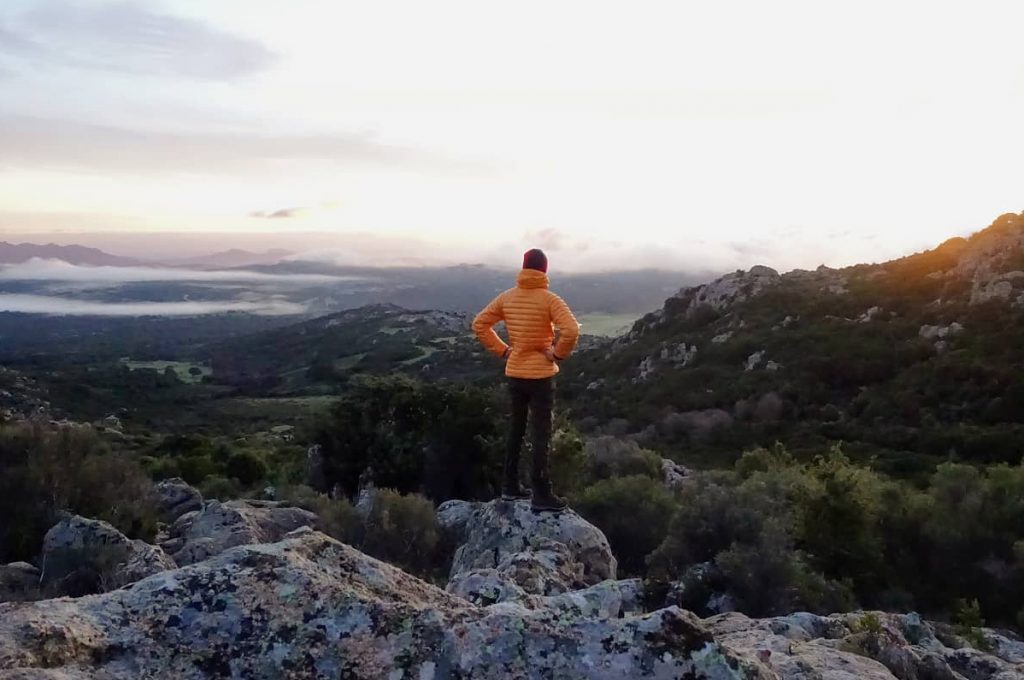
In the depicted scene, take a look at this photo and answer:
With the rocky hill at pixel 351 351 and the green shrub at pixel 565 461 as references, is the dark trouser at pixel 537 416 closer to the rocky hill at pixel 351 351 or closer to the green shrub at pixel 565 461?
the green shrub at pixel 565 461

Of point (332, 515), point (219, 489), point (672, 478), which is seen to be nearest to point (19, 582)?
point (332, 515)

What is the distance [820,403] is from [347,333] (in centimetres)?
13235

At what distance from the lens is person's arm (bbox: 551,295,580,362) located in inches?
336

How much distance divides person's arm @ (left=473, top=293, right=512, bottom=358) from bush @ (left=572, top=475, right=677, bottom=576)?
4.08 meters

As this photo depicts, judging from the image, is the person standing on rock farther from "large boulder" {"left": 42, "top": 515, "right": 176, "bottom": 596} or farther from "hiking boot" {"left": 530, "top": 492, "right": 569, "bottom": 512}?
"large boulder" {"left": 42, "top": 515, "right": 176, "bottom": 596}

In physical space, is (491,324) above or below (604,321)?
above

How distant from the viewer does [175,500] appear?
14742mm

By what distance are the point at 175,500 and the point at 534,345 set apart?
9.30m

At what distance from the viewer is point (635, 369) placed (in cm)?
6372

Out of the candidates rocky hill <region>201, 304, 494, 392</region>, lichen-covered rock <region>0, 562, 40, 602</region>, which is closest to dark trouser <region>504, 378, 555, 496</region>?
Result: lichen-covered rock <region>0, 562, 40, 602</region>

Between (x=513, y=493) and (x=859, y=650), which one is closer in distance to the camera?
(x=859, y=650)

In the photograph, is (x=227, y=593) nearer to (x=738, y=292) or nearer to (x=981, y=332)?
(x=981, y=332)

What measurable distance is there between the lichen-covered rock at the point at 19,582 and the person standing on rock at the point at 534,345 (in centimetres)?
532

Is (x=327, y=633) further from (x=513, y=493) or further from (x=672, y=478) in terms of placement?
Answer: (x=672, y=478)
